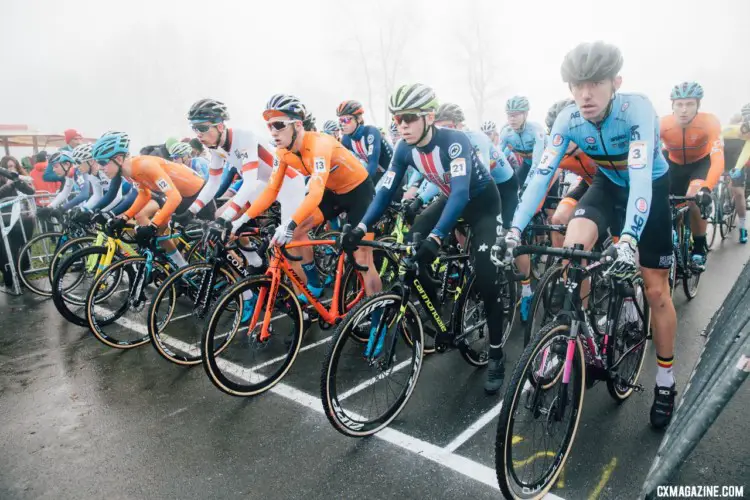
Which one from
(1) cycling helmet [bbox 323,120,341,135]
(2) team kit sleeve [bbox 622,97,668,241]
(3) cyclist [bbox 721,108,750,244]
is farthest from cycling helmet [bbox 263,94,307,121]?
(3) cyclist [bbox 721,108,750,244]

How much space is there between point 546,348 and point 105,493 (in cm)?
268

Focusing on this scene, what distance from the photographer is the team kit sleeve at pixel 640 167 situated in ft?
8.30

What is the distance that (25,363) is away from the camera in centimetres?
465

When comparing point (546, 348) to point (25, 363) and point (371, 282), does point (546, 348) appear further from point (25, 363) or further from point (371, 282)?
point (25, 363)

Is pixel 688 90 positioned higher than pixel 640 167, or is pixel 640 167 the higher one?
pixel 688 90

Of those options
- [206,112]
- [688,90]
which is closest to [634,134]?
[688,90]

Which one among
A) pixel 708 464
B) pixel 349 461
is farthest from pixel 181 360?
pixel 708 464

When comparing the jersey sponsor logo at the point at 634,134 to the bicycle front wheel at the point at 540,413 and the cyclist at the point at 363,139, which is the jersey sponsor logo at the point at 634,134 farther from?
the cyclist at the point at 363,139

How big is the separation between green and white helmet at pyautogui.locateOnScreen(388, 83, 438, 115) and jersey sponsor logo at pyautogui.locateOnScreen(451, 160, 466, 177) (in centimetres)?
46

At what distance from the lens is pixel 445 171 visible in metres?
3.69

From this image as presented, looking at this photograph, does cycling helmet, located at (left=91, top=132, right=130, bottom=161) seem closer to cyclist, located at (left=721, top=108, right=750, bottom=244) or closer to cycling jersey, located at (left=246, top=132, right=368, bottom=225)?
cycling jersey, located at (left=246, top=132, right=368, bottom=225)

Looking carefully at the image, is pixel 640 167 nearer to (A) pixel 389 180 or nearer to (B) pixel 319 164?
(A) pixel 389 180

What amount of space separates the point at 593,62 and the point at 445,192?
1618mm

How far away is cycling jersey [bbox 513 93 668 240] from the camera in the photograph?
2.58m
